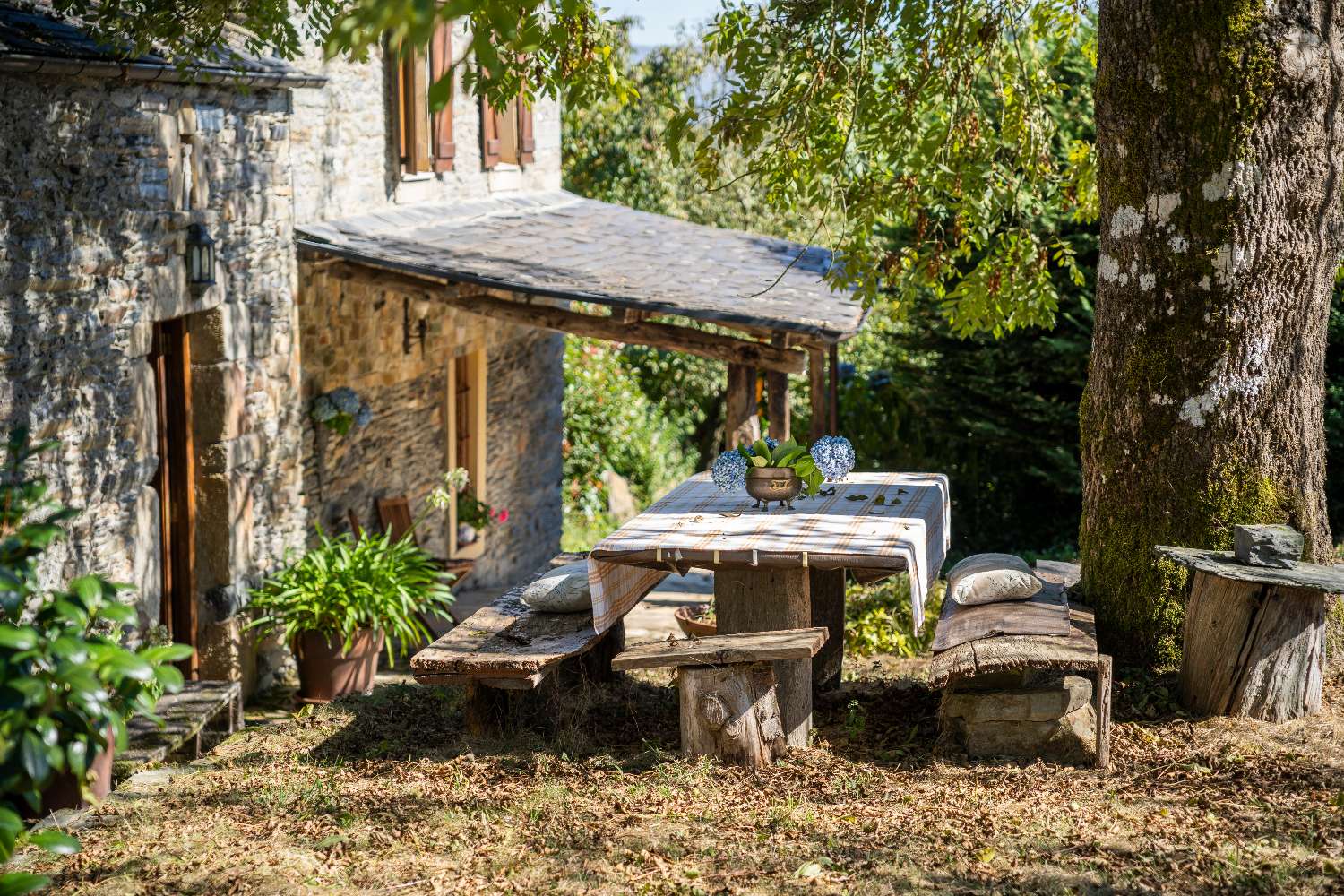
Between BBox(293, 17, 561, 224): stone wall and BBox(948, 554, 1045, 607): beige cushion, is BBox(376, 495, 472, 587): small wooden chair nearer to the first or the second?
BBox(293, 17, 561, 224): stone wall

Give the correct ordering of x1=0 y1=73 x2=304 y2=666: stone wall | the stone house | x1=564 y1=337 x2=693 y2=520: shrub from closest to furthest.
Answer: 1. x1=0 y1=73 x2=304 y2=666: stone wall
2. the stone house
3. x1=564 y1=337 x2=693 y2=520: shrub

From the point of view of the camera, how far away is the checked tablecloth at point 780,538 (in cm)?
458

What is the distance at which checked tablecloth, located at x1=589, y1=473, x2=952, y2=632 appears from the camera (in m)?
4.58

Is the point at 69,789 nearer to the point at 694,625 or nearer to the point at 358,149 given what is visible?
the point at 694,625

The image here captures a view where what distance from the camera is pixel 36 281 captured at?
5.12 m

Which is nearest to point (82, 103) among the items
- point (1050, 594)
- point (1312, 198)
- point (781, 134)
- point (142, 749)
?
point (142, 749)

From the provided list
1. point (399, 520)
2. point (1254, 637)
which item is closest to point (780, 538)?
point (1254, 637)

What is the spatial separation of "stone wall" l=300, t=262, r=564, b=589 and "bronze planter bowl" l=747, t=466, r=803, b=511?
3615mm

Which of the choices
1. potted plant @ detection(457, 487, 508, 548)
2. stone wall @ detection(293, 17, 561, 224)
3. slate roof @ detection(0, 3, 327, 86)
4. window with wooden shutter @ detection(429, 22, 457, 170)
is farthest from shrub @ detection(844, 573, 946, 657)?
window with wooden shutter @ detection(429, 22, 457, 170)

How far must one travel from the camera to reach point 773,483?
5270 mm

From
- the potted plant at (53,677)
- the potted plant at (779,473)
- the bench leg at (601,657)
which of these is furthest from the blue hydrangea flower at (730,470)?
the potted plant at (53,677)

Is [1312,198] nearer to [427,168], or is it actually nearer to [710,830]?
[710,830]

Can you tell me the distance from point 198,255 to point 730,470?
2931 millimetres

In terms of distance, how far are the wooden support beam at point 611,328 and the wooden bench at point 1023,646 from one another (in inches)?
106
